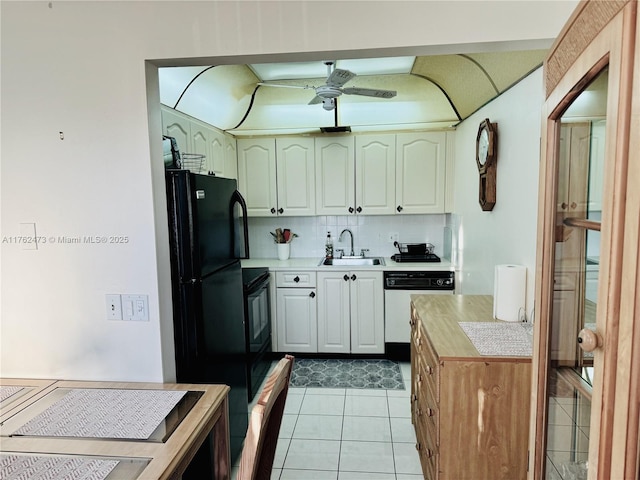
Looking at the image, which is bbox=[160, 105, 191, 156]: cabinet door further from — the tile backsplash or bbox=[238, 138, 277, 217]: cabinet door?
the tile backsplash

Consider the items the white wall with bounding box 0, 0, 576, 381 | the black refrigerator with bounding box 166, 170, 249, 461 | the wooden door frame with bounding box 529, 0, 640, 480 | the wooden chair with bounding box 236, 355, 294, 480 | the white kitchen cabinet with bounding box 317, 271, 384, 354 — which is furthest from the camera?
the white kitchen cabinet with bounding box 317, 271, 384, 354

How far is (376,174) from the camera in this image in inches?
156

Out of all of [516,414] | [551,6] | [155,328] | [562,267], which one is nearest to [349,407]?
[516,414]

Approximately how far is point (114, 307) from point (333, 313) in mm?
2356

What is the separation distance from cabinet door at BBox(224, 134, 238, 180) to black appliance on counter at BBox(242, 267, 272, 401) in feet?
3.35

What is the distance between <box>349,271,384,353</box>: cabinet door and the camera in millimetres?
3732

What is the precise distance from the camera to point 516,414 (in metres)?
1.63

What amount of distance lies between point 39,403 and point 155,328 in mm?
484

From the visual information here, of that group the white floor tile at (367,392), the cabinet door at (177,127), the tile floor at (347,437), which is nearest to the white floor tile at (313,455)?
the tile floor at (347,437)

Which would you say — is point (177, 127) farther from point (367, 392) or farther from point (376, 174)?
point (367, 392)

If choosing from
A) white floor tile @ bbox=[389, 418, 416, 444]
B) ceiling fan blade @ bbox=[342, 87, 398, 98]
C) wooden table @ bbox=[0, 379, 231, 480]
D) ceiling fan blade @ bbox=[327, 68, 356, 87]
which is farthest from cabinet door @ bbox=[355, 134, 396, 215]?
wooden table @ bbox=[0, 379, 231, 480]

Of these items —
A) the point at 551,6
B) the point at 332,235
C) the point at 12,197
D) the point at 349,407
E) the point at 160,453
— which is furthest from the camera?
the point at 332,235

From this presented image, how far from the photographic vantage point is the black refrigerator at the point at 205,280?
188 centimetres

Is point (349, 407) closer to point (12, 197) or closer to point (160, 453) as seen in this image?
point (160, 453)
